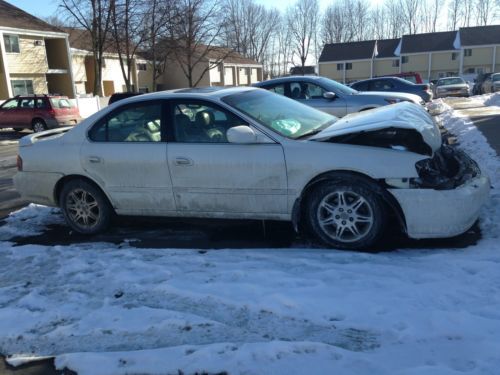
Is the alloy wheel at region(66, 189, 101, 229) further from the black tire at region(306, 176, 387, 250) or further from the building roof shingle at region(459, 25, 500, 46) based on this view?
the building roof shingle at region(459, 25, 500, 46)

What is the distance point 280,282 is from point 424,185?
149 cm

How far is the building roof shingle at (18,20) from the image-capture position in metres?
31.2

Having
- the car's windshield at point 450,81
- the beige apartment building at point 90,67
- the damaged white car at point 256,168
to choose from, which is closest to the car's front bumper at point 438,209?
the damaged white car at point 256,168

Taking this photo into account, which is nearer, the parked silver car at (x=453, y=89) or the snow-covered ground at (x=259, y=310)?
the snow-covered ground at (x=259, y=310)

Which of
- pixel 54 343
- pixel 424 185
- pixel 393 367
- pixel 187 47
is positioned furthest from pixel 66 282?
pixel 187 47

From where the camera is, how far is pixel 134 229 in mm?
5449

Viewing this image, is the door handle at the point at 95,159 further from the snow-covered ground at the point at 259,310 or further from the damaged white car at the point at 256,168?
the snow-covered ground at the point at 259,310

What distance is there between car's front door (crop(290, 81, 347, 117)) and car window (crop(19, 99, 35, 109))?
13853 mm

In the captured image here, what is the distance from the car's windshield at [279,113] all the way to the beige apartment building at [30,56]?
99.8ft

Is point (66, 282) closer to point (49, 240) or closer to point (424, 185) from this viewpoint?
point (49, 240)

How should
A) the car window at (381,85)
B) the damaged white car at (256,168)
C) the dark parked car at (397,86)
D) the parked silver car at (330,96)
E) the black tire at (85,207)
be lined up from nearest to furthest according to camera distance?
the damaged white car at (256,168) < the black tire at (85,207) < the parked silver car at (330,96) < the dark parked car at (397,86) < the car window at (381,85)

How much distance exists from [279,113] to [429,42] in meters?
64.9

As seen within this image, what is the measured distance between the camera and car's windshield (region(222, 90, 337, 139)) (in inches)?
182

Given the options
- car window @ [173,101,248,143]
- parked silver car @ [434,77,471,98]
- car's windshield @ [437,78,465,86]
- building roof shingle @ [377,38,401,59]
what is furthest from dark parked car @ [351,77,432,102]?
building roof shingle @ [377,38,401,59]
